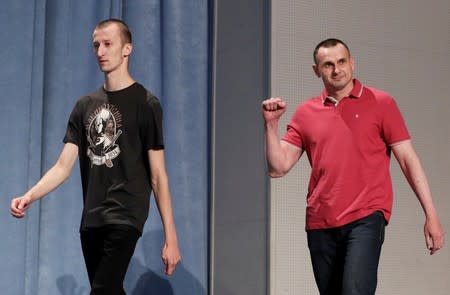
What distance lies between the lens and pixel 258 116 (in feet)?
13.1

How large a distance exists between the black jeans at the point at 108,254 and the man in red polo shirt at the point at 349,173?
2.18ft

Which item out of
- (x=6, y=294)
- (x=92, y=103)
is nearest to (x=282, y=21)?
(x=92, y=103)

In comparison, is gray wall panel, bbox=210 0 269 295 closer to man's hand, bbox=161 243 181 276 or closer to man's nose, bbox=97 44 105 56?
man's hand, bbox=161 243 181 276

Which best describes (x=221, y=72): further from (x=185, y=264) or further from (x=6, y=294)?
(x=6, y=294)

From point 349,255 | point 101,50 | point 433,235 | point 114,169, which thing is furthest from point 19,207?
point 433,235

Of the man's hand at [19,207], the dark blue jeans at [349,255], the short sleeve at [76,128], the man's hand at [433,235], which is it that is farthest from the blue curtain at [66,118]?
the man's hand at [433,235]

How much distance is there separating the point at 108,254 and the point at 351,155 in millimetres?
955

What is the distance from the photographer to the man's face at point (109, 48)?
8.77 feet

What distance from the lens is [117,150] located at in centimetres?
262

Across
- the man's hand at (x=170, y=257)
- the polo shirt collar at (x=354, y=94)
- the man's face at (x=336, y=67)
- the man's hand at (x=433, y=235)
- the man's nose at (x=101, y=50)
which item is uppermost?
the man's nose at (x=101, y=50)

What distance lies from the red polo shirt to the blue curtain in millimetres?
1359

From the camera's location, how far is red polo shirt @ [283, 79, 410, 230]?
2.54 metres

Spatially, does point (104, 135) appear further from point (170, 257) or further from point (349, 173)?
point (349, 173)

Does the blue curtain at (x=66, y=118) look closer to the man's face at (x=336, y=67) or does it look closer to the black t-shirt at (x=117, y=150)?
the black t-shirt at (x=117, y=150)
